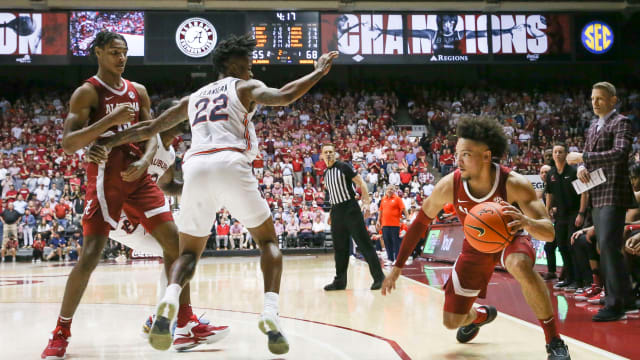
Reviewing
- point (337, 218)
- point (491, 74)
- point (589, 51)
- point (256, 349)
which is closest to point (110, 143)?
point (256, 349)

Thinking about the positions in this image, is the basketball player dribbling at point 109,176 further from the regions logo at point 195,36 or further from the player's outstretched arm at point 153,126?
the regions logo at point 195,36

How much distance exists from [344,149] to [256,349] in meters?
15.6

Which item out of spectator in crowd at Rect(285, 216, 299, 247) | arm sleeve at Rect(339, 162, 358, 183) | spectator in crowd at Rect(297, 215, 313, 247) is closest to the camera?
arm sleeve at Rect(339, 162, 358, 183)

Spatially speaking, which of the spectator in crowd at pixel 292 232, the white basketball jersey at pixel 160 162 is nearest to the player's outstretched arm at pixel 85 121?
the white basketball jersey at pixel 160 162

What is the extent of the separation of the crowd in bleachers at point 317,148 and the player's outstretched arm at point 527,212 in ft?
33.6

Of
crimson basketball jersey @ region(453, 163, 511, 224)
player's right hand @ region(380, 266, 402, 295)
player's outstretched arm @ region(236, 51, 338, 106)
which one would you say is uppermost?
player's outstretched arm @ region(236, 51, 338, 106)

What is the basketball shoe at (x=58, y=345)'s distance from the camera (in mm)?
3311

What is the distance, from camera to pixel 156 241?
156 inches

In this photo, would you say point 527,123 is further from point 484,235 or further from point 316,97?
point 484,235

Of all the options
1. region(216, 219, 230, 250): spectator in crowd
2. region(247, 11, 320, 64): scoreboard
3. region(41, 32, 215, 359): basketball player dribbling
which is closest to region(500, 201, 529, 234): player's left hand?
region(41, 32, 215, 359): basketball player dribbling

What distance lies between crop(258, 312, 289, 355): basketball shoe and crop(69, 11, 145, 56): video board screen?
61.2 ft

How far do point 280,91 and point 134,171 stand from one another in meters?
1.25

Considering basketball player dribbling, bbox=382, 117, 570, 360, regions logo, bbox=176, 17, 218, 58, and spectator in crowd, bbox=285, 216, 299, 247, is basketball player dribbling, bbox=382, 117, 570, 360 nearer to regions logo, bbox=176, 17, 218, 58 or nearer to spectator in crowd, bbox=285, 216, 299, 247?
spectator in crowd, bbox=285, 216, 299, 247

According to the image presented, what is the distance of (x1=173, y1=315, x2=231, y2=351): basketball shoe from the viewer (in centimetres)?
363
